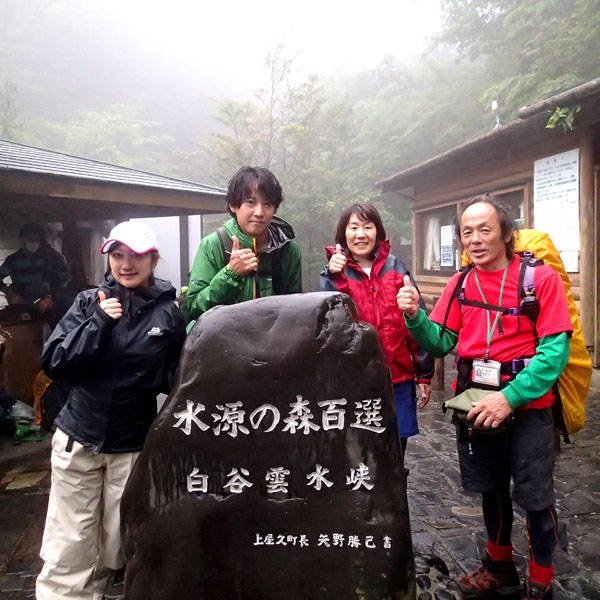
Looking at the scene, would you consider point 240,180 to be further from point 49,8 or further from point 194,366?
point 49,8

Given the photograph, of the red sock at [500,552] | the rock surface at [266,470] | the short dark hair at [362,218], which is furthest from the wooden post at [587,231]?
the rock surface at [266,470]

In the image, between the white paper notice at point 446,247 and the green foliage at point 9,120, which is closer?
the white paper notice at point 446,247

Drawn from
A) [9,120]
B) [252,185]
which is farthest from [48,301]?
[9,120]

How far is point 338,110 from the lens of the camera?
77.3ft

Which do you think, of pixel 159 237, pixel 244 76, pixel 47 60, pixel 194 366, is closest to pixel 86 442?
pixel 194 366

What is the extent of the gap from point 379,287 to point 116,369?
137 cm

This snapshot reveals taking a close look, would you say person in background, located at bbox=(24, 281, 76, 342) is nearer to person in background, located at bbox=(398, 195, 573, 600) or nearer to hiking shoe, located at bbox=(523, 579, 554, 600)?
person in background, located at bbox=(398, 195, 573, 600)

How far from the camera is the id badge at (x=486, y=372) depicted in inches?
86.5

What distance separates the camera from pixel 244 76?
173 ft

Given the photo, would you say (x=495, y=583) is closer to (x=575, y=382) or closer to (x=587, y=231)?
(x=575, y=382)

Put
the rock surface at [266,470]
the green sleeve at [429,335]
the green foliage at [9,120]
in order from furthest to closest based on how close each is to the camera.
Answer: the green foliage at [9,120], the green sleeve at [429,335], the rock surface at [266,470]

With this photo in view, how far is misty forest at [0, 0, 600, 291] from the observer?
51.2ft

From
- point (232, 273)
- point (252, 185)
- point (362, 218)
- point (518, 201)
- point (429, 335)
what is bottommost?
point (429, 335)

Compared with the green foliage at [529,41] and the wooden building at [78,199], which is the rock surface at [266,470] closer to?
the wooden building at [78,199]
